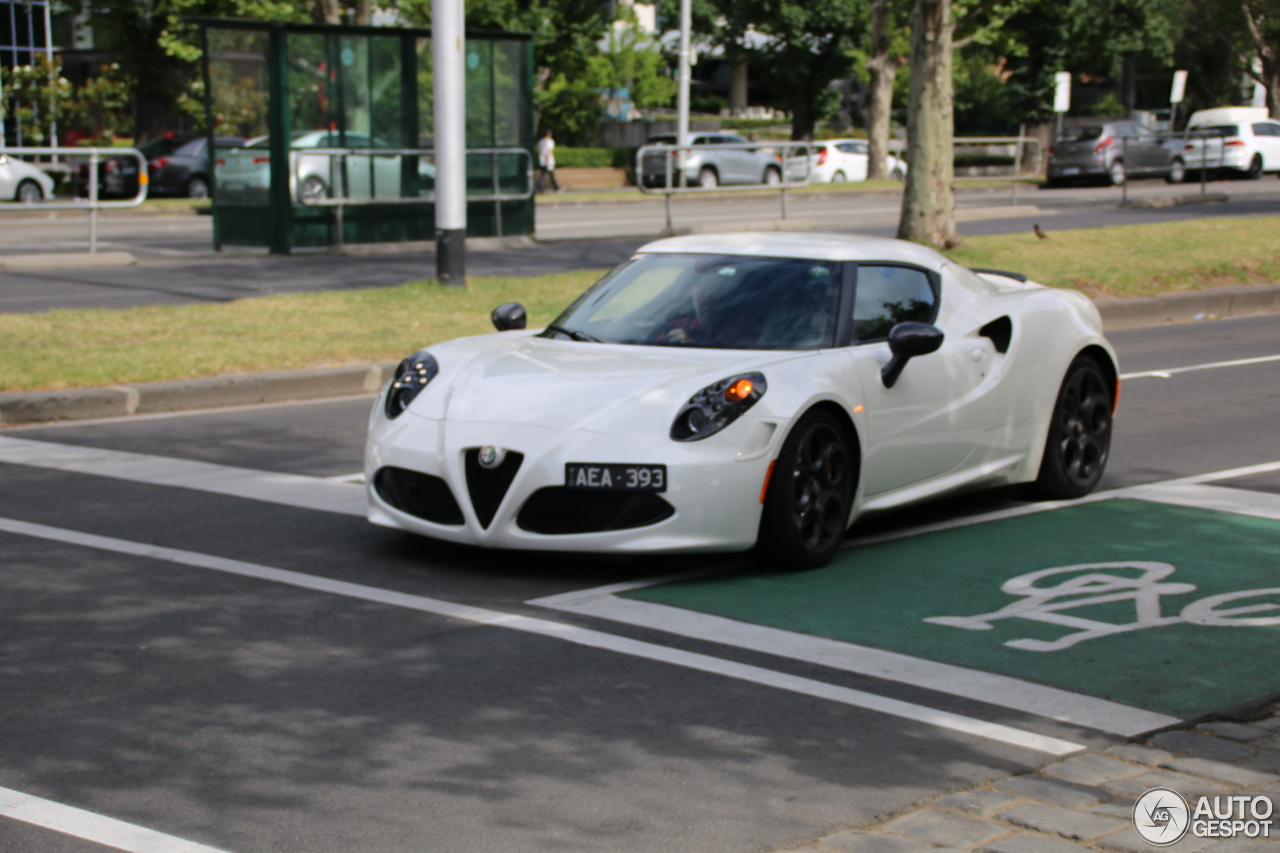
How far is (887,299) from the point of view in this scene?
7.24 meters

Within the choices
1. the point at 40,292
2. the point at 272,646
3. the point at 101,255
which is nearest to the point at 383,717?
the point at 272,646

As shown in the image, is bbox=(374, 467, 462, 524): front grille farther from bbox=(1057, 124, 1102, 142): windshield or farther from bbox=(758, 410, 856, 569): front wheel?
bbox=(1057, 124, 1102, 142): windshield

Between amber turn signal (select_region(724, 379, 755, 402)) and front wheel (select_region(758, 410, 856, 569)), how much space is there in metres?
0.26

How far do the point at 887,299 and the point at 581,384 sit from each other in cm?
168

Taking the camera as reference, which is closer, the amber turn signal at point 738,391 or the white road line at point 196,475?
the amber turn signal at point 738,391

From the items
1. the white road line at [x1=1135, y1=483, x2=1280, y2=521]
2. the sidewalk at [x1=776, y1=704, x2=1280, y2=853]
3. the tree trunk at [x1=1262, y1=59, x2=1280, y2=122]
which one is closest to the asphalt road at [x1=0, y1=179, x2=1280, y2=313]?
the white road line at [x1=1135, y1=483, x2=1280, y2=521]

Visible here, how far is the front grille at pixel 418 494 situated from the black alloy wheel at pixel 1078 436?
3207 mm

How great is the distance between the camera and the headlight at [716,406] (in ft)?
20.1

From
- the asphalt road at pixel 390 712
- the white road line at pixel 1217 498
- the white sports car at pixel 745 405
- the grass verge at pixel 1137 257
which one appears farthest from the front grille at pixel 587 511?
the grass verge at pixel 1137 257

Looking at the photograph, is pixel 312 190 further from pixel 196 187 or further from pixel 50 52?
pixel 50 52

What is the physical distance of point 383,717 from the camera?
459cm

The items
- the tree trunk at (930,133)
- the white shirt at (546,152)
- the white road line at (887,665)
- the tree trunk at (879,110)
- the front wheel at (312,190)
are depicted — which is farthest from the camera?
the tree trunk at (879,110)

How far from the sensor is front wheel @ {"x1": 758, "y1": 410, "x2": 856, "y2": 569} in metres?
6.27

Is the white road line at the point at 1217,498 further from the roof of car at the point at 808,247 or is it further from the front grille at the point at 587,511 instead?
the front grille at the point at 587,511
